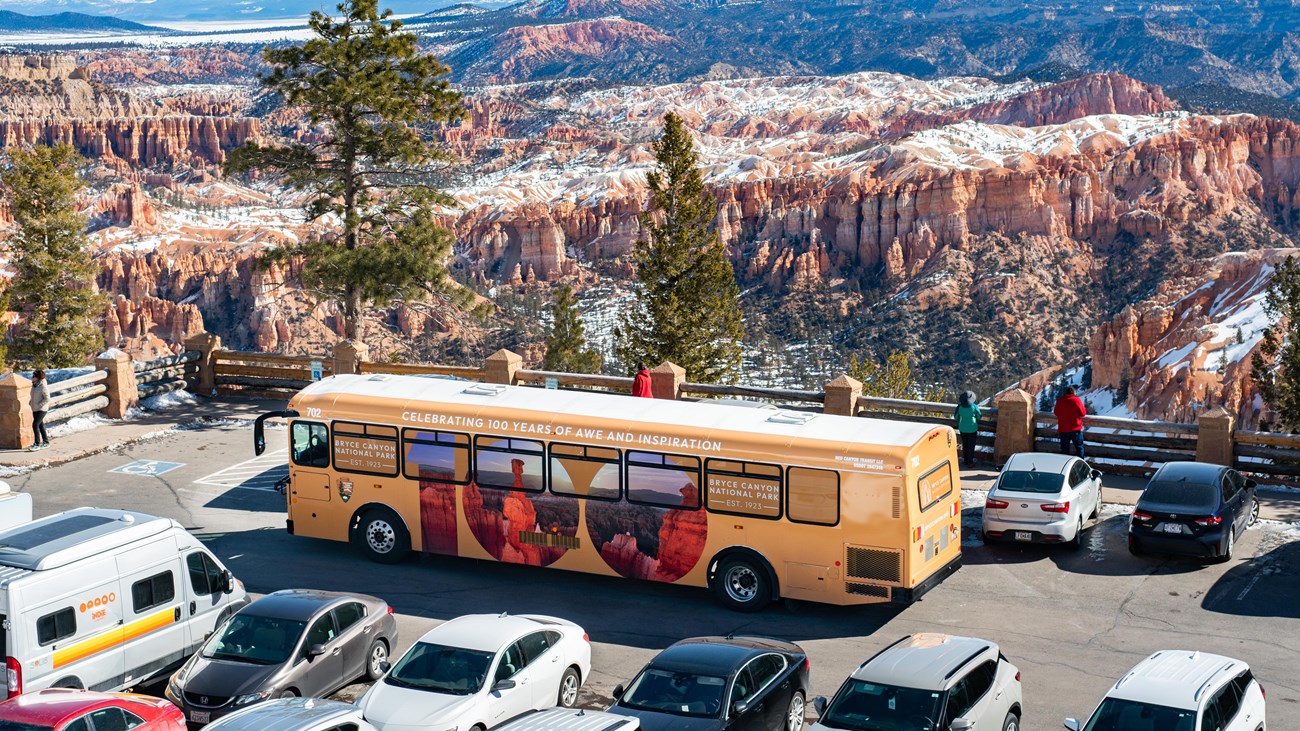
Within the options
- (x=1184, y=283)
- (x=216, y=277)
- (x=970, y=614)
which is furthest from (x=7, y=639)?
(x=216, y=277)

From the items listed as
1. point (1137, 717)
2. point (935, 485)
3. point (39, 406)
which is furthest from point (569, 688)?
point (39, 406)

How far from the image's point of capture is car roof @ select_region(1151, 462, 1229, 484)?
21625 millimetres

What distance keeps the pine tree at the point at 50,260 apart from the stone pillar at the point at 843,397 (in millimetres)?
25962

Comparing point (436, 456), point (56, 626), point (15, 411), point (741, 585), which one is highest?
point (436, 456)

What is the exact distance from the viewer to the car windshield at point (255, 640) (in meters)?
16.0

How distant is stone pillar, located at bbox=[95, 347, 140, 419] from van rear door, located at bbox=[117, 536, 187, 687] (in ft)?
51.4

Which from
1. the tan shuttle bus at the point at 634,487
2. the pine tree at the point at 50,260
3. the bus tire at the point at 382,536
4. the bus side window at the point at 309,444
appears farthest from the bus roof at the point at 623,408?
the pine tree at the point at 50,260

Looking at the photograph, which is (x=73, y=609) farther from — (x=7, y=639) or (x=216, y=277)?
(x=216, y=277)

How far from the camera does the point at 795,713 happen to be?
15.2m

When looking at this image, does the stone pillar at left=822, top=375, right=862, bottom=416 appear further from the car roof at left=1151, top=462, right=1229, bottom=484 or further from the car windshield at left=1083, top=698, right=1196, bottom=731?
the car windshield at left=1083, top=698, right=1196, bottom=731

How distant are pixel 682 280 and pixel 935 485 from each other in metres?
22.5

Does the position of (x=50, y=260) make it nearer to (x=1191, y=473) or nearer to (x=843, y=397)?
(x=843, y=397)

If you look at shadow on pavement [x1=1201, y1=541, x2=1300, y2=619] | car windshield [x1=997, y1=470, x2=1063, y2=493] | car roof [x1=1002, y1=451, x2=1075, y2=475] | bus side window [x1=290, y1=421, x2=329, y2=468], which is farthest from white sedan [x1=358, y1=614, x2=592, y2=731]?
shadow on pavement [x1=1201, y1=541, x2=1300, y2=619]

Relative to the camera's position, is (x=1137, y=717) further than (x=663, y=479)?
No
